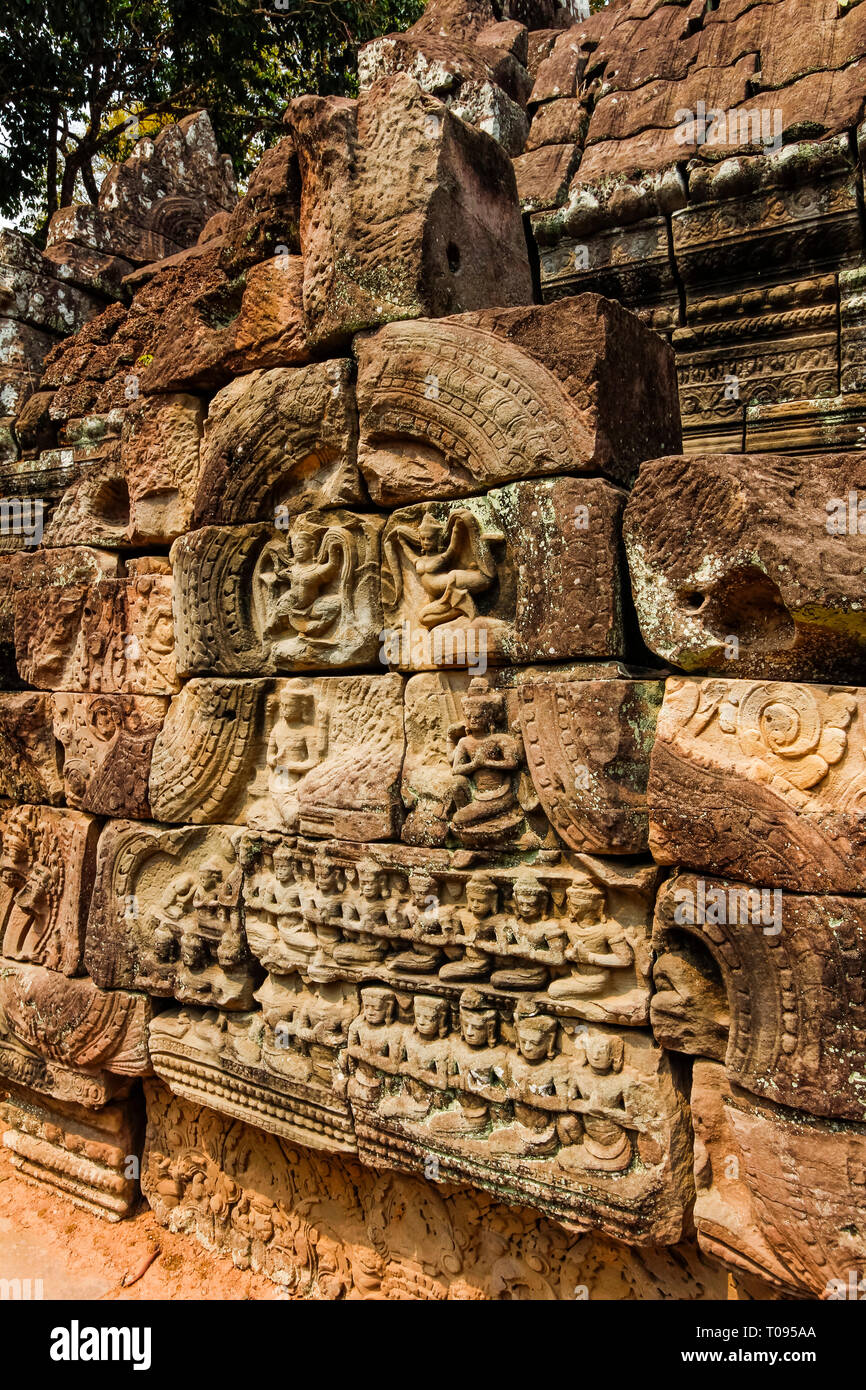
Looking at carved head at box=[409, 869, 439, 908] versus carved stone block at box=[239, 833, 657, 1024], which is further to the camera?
carved head at box=[409, 869, 439, 908]

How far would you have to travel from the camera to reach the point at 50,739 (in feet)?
14.5

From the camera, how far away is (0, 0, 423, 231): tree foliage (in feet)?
30.1

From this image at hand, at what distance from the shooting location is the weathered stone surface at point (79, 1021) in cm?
388

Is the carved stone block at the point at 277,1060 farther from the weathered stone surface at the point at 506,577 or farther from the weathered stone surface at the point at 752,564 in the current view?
the weathered stone surface at the point at 752,564

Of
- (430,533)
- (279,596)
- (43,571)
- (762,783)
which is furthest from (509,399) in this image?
(43,571)

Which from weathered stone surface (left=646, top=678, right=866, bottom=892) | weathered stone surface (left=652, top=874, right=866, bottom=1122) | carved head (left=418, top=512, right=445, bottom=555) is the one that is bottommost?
weathered stone surface (left=652, top=874, right=866, bottom=1122)

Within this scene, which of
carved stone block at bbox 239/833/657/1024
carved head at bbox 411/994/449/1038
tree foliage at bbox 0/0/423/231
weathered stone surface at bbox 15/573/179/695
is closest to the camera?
carved stone block at bbox 239/833/657/1024

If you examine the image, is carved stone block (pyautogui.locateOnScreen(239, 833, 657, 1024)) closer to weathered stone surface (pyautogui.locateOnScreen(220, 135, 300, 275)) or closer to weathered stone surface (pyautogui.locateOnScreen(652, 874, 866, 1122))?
weathered stone surface (pyautogui.locateOnScreen(652, 874, 866, 1122))

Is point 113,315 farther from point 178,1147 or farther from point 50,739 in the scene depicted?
point 178,1147

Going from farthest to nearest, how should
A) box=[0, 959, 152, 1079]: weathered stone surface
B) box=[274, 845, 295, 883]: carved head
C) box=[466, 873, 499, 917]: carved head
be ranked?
box=[0, 959, 152, 1079]: weathered stone surface
box=[274, 845, 295, 883]: carved head
box=[466, 873, 499, 917]: carved head

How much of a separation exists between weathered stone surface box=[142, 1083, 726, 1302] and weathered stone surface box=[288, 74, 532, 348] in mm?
3139

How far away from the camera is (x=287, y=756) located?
3438 millimetres

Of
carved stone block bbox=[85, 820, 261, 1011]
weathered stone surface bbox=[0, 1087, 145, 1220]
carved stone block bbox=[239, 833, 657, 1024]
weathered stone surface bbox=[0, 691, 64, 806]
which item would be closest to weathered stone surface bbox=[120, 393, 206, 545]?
weathered stone surface bbox=[0, 691, 64, 806]

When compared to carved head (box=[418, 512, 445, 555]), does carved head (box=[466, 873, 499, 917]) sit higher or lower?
lower
